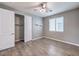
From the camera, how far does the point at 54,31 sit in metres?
5.91

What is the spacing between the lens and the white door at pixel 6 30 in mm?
3069

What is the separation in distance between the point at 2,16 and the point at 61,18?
168 inches

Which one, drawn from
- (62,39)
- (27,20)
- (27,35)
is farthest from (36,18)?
(62,39)

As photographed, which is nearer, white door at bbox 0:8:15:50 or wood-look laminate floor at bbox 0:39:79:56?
wood-look laminate floor at bbox 0:39:79:56

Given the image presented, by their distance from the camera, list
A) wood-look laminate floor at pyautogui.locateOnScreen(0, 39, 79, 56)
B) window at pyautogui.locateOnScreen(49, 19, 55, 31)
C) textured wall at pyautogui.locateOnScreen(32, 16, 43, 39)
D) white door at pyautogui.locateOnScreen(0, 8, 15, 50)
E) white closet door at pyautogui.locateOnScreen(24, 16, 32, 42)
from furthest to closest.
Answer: window at pyautogui.locateOnScreen(49, 19, 55, 31), textured wall at pyautogui.locateOnScreen(32, 16, 43, 39), white closet door at pyautogui.locateOnScreen(24, 16, 32, 42), white door at pyautogui.locateOnScreen(0, 8, 15, 50), wood-look laminate floor at pyautogui.locateOnScreen(0, 39, 79, 56)

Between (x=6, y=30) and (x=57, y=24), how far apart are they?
4181mm

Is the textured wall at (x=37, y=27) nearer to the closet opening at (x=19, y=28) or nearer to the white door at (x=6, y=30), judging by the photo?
the closet opening at (x=19, y=28)

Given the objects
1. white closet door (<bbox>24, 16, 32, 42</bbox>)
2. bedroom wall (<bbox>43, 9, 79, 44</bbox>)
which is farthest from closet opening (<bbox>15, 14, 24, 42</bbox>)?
bedroom wall (<bbox>43, 9, 79, 44</bbox>)

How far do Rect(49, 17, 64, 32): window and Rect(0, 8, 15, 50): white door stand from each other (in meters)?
3.82

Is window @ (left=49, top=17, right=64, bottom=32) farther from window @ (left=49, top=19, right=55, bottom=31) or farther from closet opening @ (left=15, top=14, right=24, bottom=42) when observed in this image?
closet opening @ (left=15, top=14, right=24, bottom=42)

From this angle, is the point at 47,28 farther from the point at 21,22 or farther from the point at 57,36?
the point at 21,22

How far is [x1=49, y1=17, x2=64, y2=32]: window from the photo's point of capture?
17.0 feet

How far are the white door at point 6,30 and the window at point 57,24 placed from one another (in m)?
3.82

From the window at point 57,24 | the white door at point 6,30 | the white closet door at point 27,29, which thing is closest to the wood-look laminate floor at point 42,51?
the white door at point 6,30
